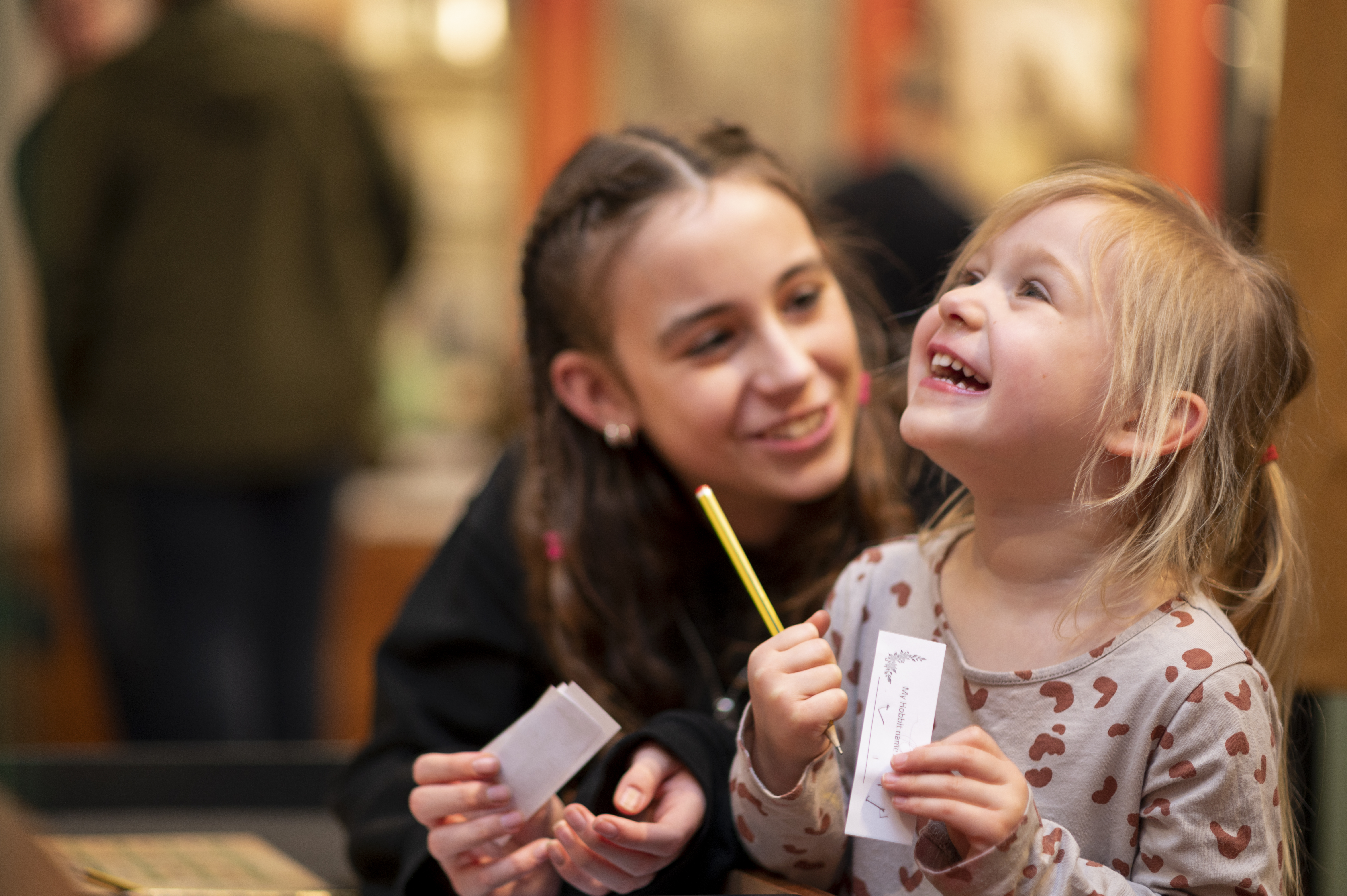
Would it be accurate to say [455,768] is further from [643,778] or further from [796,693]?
[796,693]

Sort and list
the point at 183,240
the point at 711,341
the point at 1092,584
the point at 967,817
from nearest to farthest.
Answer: the point at 967,817 → the point at 1092,584 → the point at 711,341 → the point at 183,240

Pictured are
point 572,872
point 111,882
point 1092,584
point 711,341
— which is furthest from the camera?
point 711,341

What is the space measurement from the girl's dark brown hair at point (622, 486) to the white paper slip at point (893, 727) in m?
0.36

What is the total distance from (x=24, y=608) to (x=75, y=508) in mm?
293

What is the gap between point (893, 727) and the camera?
65cm

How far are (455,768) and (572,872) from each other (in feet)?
0.32

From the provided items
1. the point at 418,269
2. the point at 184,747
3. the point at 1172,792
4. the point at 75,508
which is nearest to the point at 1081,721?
the point at 1172,792

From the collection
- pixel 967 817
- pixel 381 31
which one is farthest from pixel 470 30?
pixel 967 817

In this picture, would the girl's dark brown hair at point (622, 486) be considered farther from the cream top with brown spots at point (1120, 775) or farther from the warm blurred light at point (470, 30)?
the warm blurred light at point (470, 30)

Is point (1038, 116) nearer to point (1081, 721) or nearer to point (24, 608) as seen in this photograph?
point (24, 608)

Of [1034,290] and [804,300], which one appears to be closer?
[1034,290]

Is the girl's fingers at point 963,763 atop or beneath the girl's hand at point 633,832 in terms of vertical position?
atop

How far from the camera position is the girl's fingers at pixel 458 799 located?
0.80 metres

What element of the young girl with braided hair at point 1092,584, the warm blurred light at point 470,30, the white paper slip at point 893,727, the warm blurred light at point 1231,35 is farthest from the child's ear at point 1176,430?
the warm blurred light at point 1231,35
